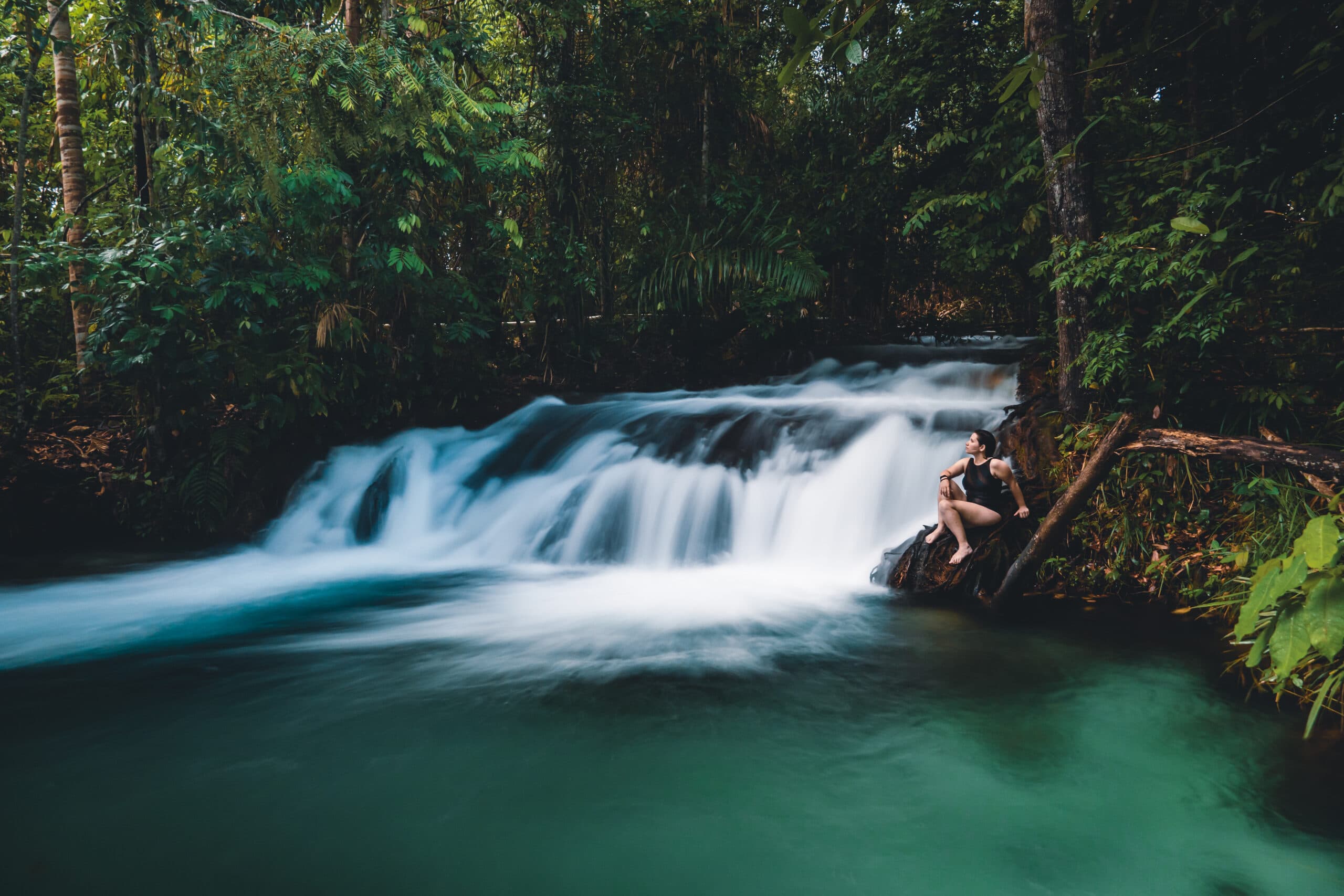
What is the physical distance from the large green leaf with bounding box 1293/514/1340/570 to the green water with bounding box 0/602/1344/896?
124 centimetres

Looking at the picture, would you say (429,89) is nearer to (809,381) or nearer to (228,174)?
(228,174)

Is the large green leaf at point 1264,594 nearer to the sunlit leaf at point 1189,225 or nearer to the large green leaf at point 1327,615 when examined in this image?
the large green leaf at point 1327,615

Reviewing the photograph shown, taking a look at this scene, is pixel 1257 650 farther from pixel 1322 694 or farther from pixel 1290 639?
pixel 1322 694

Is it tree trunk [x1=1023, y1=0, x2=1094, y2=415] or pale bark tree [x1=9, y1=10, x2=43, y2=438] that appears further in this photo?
pale bark tree [x1=9, y1=10, x2=43, y2=438]

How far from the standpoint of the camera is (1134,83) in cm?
805

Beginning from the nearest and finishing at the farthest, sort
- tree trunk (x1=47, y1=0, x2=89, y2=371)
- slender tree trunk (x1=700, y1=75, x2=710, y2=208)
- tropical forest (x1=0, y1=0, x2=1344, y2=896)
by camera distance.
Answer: tropical forest (x1=0, y1=0, x2=1344, y2=896) < tree trunk (x1=47, y1=0, x2=89, y2=371) < slender tree trunk (x1=700, y1=75, x2=710, y2=208)

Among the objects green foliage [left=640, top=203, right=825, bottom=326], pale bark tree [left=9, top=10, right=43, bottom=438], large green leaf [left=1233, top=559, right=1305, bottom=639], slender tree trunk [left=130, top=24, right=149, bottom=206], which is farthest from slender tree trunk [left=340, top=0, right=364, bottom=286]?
large green leaf [left=1233, top=559, right=1305, bottom=639]

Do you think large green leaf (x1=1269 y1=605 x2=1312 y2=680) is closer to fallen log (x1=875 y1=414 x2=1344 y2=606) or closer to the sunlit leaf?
the sunlit leaf

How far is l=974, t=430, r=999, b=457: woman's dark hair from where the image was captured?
589cm

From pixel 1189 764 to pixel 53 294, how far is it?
1219cm

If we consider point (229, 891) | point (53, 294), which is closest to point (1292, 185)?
point (229, 891)

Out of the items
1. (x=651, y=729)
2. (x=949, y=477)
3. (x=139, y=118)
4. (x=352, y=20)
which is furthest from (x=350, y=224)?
(x=651, y=729)

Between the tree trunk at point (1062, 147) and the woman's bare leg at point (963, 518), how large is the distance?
133 cm

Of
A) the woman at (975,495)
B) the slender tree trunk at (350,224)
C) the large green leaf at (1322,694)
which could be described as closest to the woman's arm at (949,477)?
the woman at (975,495)
